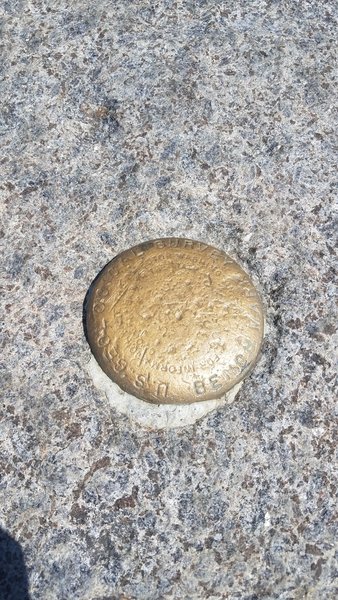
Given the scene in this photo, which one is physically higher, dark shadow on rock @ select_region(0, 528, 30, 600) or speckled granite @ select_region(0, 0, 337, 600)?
speckled granite @ select_region(0, 0, 337, 600)

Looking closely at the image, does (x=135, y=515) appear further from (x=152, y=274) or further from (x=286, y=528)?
(x=152, y=274)

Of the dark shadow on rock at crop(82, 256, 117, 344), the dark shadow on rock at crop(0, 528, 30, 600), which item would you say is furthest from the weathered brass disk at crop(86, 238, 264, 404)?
the dark shadow on rock at crop(0, 528, 30, 600)

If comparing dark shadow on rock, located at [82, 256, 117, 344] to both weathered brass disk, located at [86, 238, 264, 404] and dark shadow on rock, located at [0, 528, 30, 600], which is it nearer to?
weathered brass disk, located at [86, 238, 264, 404]

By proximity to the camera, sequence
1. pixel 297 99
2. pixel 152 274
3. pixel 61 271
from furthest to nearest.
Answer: pixel 297 99
pixel 61 271
pixel 152 274

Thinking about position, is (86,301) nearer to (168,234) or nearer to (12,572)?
(168,234)

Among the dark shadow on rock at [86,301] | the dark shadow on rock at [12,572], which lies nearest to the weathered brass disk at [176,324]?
the dark shadow on rock at [86,301]

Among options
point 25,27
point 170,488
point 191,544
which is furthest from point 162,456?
point 25,27

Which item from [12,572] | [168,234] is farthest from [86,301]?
[12,572]
